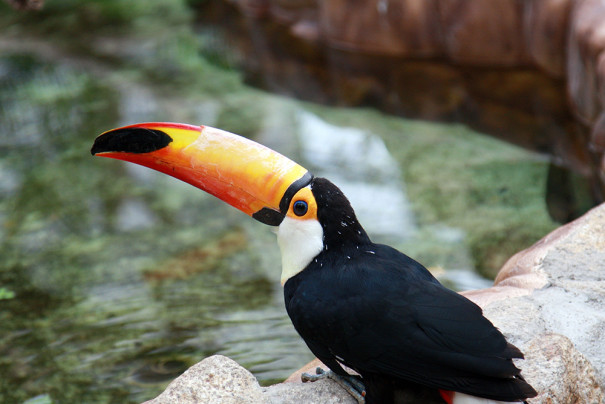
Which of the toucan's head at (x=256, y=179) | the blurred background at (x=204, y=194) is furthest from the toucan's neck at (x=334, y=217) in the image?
the blurred background at (x=204, y=194)

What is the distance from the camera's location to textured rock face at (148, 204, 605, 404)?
2187 millimetres

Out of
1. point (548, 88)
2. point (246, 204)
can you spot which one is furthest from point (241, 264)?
point (548, 88)

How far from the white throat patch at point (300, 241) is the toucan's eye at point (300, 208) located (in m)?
0.03

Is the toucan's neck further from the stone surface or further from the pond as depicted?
the pond

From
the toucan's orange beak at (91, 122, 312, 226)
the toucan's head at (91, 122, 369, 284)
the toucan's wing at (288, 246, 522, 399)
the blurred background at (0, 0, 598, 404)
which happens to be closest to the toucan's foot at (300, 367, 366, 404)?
the toucan's wing at (288, 246, 522, 399)

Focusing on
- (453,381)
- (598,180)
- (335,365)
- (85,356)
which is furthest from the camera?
(598,180)

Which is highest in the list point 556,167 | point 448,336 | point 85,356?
point 448,336

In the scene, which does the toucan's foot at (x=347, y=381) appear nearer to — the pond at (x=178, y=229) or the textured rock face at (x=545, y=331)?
the textured rock face at (x=545, y=331)

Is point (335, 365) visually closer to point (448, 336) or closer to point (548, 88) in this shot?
point (448, 336)

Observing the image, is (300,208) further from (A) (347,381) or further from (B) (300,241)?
(A) (347,381)

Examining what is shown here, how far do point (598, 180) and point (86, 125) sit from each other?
401 cm

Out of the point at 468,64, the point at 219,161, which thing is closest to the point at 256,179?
the point at 219,161

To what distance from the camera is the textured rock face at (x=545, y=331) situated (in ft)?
7.17

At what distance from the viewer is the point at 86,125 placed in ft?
20.3
